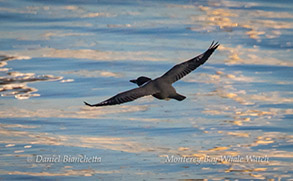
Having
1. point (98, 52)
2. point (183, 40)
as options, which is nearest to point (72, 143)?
point (98, 52)

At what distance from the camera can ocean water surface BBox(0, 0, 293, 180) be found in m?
6.96

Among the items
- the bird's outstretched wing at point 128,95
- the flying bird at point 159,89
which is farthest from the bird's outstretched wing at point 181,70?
the bird's outstretched wing at point 128,95

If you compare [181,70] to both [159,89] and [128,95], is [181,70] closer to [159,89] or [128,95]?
[159,89]

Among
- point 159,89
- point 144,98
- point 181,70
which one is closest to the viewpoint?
point 159,89

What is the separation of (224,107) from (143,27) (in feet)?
12.6

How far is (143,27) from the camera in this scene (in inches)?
480

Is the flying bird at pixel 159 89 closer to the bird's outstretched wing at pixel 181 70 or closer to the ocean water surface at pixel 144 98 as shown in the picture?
the bird's outstretched wing at pixel 181 70

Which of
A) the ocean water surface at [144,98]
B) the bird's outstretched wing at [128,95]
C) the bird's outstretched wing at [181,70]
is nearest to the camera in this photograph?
the bird's outstretched wing at [128,95]

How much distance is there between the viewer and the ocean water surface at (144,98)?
22.8 feet

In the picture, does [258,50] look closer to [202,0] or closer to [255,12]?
[255,12]

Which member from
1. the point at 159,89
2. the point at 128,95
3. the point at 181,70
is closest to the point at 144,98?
the point at 181,70

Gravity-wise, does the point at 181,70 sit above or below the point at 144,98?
above

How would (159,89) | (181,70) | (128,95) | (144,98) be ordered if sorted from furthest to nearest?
(144,98) → (181,70) → (159,89) → (128,95)

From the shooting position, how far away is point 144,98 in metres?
9.14
